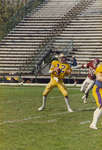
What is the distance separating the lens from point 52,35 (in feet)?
115

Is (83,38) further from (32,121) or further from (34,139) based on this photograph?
(34,139)

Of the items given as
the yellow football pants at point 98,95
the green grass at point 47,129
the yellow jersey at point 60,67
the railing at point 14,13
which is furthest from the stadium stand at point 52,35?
the yellow football pants at point 98,95

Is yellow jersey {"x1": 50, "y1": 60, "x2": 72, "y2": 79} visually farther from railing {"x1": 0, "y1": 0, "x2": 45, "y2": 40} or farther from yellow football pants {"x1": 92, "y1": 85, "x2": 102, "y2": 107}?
railing {"x1": 0, "y1": 0, "x2": 45, "y2": 40}

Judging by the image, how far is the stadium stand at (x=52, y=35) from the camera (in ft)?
107

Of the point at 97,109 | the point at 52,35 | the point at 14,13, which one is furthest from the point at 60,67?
the point at 14,13

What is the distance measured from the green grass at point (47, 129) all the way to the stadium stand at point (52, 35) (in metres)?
16.7

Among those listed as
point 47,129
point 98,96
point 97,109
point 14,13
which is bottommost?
point 14,13

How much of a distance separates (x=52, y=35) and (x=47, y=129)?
25.1m

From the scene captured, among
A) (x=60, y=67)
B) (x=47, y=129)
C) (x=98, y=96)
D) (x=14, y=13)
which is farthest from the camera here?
(x=14, y=13)

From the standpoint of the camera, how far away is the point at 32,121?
11641 millimetres

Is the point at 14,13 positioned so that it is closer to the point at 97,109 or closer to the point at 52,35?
the point at 52,35

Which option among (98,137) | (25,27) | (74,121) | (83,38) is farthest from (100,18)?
(98,137)

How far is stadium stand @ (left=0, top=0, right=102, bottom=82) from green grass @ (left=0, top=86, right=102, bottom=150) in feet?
55.0

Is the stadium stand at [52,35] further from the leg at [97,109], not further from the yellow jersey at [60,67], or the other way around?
the leg at [97,109]
